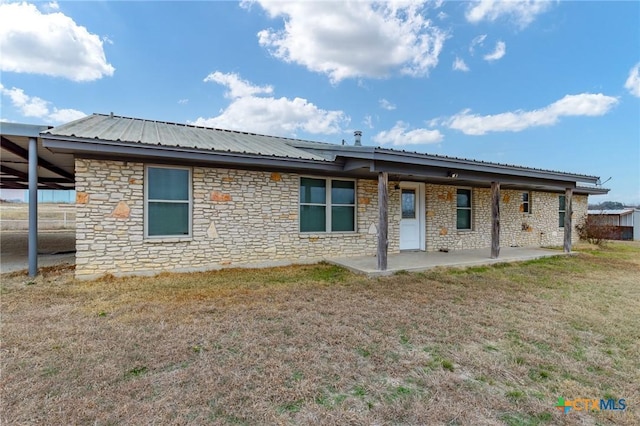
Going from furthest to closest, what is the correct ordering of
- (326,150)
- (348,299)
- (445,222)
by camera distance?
1. (445,222)
2. (326,150)
3. (348,299)

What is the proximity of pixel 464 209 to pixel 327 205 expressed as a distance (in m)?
5.59

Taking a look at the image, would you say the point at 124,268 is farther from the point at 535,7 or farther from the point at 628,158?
the point at 628,158

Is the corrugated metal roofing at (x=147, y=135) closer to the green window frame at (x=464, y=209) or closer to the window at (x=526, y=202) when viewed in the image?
the green window frame at (x=464, y=209)

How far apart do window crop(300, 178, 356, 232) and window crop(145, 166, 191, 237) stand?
276 cm

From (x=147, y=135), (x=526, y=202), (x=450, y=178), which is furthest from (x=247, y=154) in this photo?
(x=526, y=202)

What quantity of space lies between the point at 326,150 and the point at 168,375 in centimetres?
641

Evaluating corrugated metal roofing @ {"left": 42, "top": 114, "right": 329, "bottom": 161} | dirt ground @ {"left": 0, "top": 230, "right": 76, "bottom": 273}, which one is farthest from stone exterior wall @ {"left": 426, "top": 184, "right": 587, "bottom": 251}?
dirt ground @ {"left": 0, "top": 230, "right": 76, "bottom": 273}

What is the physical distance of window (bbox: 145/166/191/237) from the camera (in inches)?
247

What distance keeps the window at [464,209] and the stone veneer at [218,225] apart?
2.78ft

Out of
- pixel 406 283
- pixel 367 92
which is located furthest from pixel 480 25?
pixel 406 283

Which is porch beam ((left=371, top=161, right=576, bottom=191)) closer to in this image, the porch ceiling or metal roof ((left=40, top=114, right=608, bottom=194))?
metal roof ((left=40, top=114, right=608, bottom=194))

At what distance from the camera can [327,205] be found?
26.7 ft

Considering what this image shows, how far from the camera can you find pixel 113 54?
11445 mm

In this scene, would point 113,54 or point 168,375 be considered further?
point 113,54
